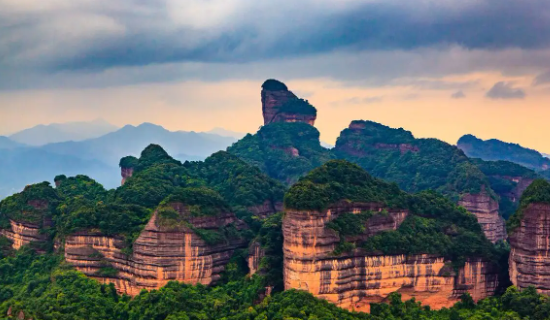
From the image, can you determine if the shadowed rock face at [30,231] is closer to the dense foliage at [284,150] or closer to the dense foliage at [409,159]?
the dense foliage at [284,150]

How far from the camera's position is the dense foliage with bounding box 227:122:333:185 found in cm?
9912

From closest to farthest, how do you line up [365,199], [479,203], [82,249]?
1. [365,199]
2. [82,249]
3. [479,203]

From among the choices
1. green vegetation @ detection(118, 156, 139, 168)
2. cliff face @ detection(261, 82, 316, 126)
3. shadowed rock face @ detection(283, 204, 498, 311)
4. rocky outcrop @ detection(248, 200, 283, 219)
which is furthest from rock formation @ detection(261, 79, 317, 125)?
shadowed rock face @ detection(283, 204, 498, 311)

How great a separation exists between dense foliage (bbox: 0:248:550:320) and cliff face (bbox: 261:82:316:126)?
60.3 metres

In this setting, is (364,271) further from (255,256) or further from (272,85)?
(272,85)

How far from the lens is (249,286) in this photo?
52031 mm

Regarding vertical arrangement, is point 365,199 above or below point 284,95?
below

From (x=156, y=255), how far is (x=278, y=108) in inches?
2483

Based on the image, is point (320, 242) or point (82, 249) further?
A: point (82, 249)

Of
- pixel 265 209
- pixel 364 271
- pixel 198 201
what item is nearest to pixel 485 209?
pixel 265 209

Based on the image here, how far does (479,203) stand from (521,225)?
3070cm

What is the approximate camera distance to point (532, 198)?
4900 centimetres

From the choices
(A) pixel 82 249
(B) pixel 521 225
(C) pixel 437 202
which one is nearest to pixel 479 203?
(C) pixel 437 202

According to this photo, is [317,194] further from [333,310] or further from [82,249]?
[82,249]
